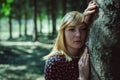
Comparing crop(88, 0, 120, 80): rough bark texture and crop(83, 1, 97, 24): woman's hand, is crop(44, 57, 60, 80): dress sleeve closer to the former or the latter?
crop(88, 0, 120, 80): rough bark texture

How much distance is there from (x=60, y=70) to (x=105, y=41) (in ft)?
2.24

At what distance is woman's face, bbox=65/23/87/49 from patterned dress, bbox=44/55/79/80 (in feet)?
0.58

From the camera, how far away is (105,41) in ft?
9.91

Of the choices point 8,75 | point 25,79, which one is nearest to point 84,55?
point 25,79

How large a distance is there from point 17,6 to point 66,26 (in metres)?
41.7

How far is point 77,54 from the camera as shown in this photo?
364cm

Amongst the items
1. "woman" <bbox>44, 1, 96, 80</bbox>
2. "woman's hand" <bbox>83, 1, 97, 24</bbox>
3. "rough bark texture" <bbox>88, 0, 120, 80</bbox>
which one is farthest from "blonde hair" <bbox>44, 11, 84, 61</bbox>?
"rough bark texture" <bbox>88, 0, 120, 80</bbox>

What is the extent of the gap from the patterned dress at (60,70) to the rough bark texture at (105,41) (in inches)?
10.6

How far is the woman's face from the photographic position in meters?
3.52

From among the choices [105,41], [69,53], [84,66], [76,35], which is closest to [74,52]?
[69,53]

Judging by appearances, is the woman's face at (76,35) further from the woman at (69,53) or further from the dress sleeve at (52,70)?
the dress sleeve at (52,70)

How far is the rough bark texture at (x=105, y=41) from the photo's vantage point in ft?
9.53

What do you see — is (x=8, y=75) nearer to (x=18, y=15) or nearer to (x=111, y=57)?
(x=111, y=57)

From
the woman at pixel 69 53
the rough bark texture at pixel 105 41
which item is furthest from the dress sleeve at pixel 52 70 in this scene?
the rough bark texture at pixel 105 41
